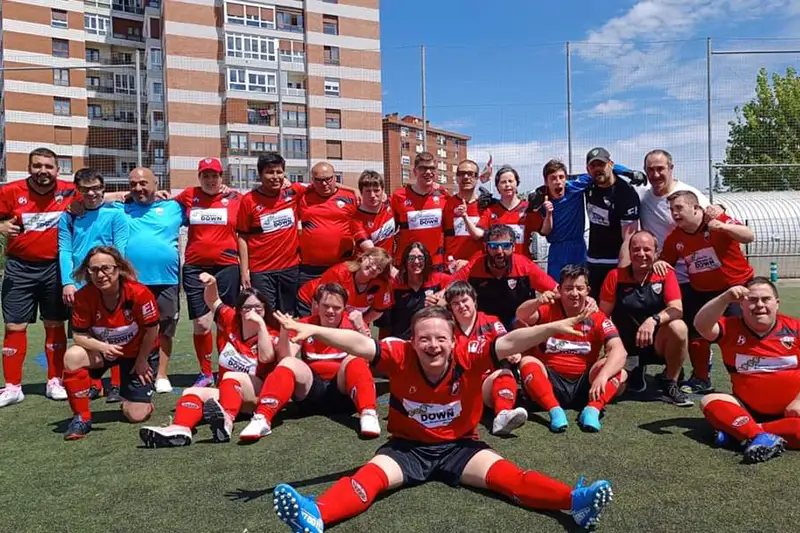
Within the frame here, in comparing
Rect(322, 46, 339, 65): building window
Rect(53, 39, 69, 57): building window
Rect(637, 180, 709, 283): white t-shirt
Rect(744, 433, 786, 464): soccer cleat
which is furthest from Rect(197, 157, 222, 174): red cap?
Rect(53, 39, 69, 57): building window

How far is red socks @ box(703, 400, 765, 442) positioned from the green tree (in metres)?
10.6

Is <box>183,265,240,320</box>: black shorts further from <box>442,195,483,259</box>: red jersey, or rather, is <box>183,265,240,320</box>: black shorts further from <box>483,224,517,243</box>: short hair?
<box>483,224,517,243</box>: short hair

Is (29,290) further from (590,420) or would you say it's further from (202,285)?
(590,420)

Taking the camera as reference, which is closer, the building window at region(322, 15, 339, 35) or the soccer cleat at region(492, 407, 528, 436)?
the soccer cleat at region(492, 407, 528, 436)

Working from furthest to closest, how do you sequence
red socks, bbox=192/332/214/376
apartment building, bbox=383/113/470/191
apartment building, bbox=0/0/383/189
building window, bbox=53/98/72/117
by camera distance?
building window, bbox=53/98/72/117
apartment building, bbox=0/0/383/189
apartment building, bbox=383/113/470/191
red socks, bbox=192/332/214/376

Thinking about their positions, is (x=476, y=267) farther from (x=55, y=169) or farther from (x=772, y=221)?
(x=772, y=221)

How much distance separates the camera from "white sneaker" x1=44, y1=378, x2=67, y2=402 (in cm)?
504

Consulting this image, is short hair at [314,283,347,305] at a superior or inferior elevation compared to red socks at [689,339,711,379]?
superior

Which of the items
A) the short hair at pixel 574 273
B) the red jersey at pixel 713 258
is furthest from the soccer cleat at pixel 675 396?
the short hair at pixel 574 273

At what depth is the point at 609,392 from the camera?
13.3 feet

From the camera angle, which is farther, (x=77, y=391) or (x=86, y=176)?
(x=86, y=176)

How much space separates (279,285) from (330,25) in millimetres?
35406

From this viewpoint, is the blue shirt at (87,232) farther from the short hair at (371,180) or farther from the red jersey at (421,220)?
the red jersey at (421,220)

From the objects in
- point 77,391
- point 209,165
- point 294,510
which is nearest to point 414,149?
point 209,165
